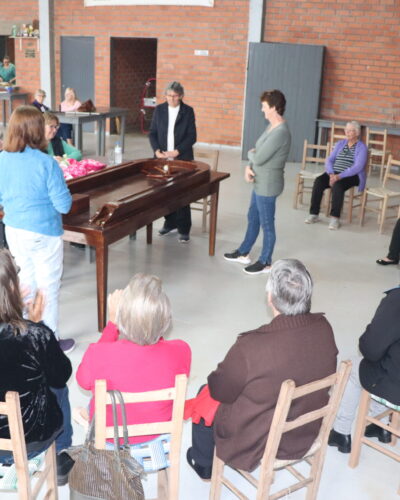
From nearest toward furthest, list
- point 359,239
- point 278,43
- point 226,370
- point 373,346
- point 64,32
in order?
point 226,370, point 373,346, point 359,239, point 278,43, point 64,32

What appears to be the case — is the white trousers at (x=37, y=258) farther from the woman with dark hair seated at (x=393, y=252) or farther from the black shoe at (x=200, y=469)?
the woman with dark hair seated at (x=393, y=252)

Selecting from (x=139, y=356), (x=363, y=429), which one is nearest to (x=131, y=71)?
(x=363, y=429)

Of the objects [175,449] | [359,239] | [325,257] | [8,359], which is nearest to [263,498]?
[175,449]

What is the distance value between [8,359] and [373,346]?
4.83 feet

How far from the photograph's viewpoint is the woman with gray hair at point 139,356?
210 cm

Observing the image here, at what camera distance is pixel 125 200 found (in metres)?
4.12

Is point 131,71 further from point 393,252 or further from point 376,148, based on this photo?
point 393,252

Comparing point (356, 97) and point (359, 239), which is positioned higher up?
point (356, 97)

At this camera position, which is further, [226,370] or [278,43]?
[278,43]

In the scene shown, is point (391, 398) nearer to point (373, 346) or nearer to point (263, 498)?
point (373, 346)

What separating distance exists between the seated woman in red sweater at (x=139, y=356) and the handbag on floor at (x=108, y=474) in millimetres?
180

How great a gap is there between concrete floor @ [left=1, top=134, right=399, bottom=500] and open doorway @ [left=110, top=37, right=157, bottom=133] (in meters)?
6.43

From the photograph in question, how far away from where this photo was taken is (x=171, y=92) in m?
5.48

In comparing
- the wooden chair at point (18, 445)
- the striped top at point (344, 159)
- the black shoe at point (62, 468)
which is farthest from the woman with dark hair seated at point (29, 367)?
the striped top at point (344, 159)
